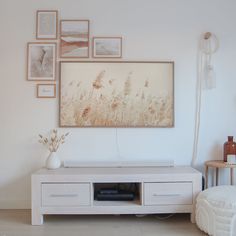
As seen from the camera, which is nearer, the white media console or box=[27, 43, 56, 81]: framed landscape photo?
the white media console

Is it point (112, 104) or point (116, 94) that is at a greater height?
point (116, 94)

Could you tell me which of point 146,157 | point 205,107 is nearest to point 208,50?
point 205,107

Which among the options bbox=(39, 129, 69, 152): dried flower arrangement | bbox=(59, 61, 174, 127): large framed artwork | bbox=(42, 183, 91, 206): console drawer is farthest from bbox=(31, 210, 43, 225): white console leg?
bbox=(59, 61, 174, 127): large framed artwork

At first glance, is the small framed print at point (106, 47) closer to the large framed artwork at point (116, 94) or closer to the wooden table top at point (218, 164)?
the large framed artwork at point (116, 94)

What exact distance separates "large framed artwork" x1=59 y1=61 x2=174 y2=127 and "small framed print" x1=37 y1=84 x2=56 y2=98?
0.10 metres

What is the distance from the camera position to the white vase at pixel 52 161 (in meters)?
2.85

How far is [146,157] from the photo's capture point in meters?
3.06

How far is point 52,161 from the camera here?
9.38ft

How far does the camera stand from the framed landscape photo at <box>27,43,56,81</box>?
304 cm

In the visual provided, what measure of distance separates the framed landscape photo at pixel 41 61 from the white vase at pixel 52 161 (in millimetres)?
819

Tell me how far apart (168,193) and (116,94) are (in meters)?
1.15

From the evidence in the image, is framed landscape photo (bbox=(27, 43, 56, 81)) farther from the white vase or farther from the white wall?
the white vase

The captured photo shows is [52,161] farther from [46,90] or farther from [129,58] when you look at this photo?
[129,58]

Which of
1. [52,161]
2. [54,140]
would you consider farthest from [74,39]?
[52,161]
